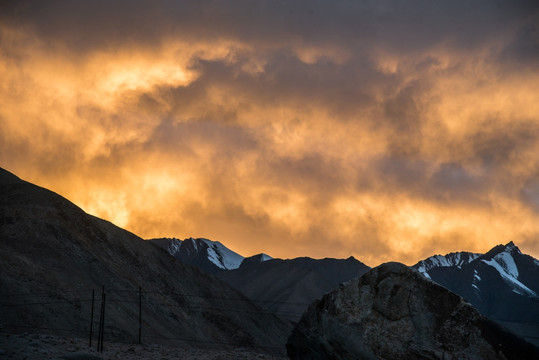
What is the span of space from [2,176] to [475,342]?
2953 inches

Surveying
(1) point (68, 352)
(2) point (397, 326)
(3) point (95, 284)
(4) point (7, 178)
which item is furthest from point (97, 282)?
(2) point (397, 326)

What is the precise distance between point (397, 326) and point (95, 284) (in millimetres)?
47314

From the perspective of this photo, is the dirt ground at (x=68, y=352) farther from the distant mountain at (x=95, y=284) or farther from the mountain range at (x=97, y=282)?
the distant mountain at (x=95, y=284)

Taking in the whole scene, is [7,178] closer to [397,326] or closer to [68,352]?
[68,352]

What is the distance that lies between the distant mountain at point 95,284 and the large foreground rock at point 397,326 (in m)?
27.4

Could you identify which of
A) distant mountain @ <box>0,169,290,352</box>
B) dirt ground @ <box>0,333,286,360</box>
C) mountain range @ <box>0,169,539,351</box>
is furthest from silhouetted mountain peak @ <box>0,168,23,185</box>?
dirt ground @ <box>0,333,286,360</box>

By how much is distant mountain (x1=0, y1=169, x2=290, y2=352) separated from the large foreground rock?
89.8 ft

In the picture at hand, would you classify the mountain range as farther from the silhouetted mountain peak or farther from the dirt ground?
the dirt ground

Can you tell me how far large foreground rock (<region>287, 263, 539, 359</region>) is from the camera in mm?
17109

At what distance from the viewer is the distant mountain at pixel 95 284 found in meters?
44.4

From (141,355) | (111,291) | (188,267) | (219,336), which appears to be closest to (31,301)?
(111,291)

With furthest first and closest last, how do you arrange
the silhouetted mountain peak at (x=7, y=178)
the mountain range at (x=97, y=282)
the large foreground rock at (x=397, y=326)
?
the silhouetted mountain peak at (x=7, y=178), the mountain range at (x=97, y=282), the large foreground rock at (x=397, y=326)

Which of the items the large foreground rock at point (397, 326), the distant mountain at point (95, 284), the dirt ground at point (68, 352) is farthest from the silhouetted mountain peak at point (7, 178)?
the large foreground rock at point (397, 326)

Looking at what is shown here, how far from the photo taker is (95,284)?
2256 inches
